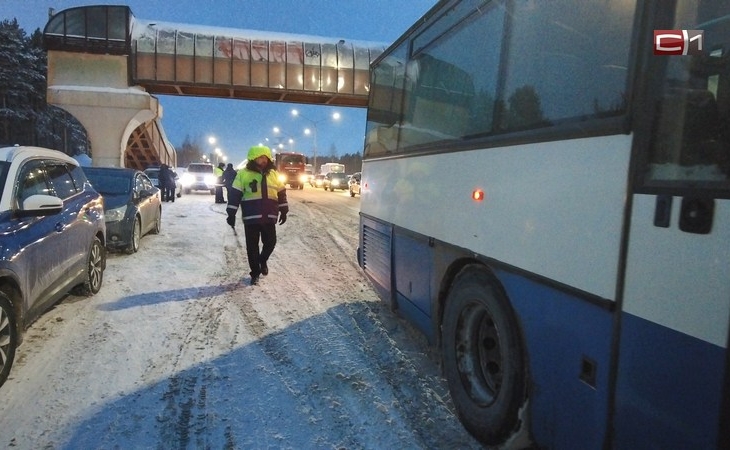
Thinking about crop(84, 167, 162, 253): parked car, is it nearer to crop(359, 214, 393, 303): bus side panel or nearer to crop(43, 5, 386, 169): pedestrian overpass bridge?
crop(359, 214, 393, 303): bus side panel

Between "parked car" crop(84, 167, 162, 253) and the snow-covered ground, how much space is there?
6.22 ft

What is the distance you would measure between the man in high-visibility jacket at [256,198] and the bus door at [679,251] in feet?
19.5

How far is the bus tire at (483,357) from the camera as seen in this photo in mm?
2887

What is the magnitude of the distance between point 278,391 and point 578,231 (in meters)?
2.64

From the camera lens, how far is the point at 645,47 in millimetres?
2008

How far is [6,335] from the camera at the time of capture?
3.92 metres

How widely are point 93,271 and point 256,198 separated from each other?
2341 mm

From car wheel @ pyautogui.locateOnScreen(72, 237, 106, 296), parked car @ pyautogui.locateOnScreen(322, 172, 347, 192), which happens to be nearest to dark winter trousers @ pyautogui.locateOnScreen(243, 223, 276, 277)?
car wheel @ pyautogui.locateOnScreen(72, 237, 106, 296)

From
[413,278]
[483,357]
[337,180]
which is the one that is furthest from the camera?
[337,180]

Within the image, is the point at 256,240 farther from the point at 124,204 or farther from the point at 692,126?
the point at 692,126

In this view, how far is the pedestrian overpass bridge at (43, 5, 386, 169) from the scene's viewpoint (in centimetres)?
2973

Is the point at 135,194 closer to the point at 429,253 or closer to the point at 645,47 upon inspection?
the point at 429,253

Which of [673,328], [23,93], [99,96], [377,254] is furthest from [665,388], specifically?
[23,93]

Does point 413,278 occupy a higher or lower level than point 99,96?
lower
